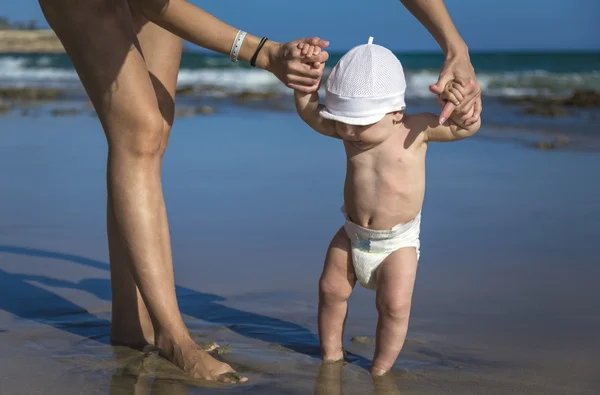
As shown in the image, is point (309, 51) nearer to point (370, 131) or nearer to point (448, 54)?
point (370, 131)

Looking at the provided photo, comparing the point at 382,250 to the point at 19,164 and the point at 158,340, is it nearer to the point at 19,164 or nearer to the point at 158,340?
the point at 158,340

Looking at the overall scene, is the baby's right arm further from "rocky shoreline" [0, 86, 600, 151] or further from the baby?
"rocky shoreline" [0, 86, 600, 151]

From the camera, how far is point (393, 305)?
2.87m

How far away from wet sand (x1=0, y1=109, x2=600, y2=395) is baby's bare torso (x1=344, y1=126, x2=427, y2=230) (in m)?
0.48

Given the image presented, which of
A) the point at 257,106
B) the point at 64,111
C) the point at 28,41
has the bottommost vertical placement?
the point at 64,111

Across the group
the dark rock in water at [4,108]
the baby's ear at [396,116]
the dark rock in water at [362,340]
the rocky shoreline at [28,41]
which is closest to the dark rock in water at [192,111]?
the dark rock in water at [4,108]

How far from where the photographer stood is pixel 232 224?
492 cm

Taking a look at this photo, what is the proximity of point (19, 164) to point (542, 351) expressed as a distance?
190 inches

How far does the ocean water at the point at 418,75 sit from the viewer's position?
20.2 metres

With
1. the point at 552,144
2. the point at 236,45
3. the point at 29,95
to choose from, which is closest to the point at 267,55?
the point at 236,45

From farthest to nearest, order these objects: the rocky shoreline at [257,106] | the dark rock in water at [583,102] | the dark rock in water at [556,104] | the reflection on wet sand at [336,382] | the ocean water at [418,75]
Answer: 1. the ocean water at [418,75]
2. the dark rock in water at [583,102]
3. the dark rock in water at [556,104]
4. the rocky shoreline at [257,106]
5. the reflection on wet sand at [336,382]

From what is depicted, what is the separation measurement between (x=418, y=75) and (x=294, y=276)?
19.6 meters

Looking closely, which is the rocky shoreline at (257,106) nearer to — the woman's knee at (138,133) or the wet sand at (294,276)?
the wet sand at (294,276)

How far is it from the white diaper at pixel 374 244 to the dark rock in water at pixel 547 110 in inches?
336
